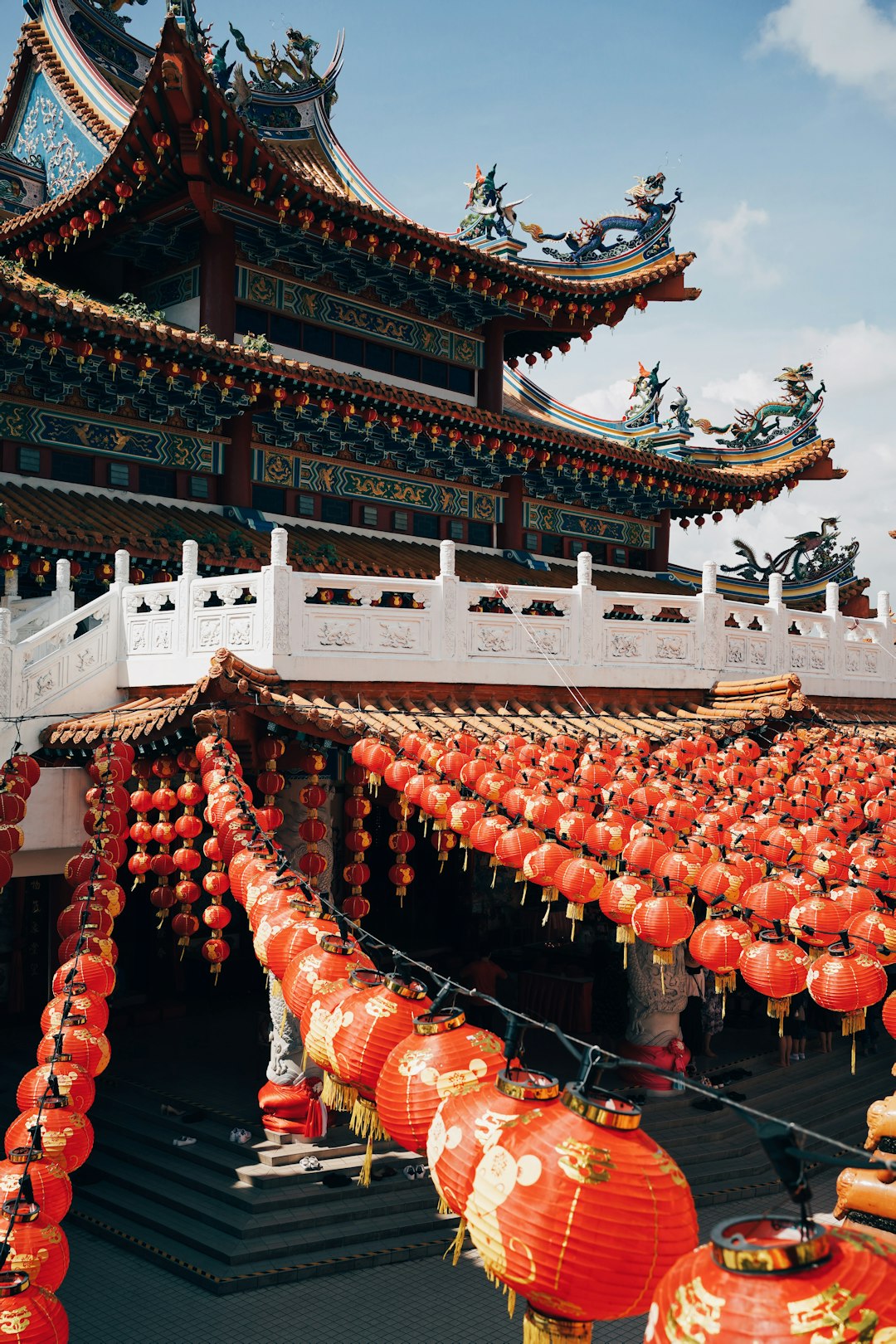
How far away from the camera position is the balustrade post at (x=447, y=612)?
1103 cm

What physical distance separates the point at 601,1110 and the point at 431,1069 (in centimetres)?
119

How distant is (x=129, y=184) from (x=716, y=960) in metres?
11.8

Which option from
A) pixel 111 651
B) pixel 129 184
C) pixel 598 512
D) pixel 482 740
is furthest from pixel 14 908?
pixel 598 512

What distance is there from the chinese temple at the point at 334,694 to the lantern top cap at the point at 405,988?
16 millimetres

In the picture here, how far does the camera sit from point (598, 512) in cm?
2014

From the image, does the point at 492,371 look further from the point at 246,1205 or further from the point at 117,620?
the point at 246,1205

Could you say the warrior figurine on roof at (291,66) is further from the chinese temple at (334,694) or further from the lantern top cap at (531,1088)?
the lantern top cap at (531,1088)

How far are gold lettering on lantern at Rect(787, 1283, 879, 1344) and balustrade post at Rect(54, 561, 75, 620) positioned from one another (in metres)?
10.3

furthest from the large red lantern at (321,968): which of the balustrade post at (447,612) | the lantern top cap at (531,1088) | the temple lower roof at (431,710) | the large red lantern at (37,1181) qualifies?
the balustrade post at (447,612)

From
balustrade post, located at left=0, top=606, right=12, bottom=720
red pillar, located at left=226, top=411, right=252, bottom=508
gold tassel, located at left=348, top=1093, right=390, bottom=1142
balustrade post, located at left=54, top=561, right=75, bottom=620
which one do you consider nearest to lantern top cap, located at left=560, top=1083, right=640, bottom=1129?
gold tassel, located at left=348, top=1093, right=390, bottom=1142

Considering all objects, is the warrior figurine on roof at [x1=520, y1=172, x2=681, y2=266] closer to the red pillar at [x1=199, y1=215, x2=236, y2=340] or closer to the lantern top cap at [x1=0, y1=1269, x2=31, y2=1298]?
the red pillar at [x1=199, y1=215, x2=236, y2=340]

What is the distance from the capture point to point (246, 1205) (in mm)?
9227

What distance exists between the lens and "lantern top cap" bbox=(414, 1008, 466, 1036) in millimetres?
4312

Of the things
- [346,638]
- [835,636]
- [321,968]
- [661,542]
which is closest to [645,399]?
[661,542]
